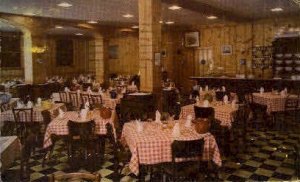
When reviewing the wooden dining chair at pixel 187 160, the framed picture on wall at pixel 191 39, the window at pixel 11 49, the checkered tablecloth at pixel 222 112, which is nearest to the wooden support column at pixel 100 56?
the framed picture on wall at pixel 191 39

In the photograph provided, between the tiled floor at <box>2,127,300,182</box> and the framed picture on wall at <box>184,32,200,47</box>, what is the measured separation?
8.33 meters

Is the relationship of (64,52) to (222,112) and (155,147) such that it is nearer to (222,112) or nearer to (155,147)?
(222,112)

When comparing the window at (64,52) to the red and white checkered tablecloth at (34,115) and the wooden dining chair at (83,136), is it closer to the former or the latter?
the red and white checkered tablecloth at (34,115)

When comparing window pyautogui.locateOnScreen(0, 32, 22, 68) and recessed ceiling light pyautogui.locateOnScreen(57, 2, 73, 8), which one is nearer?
recessed ceiling light pyautogui.locateOnScreen(57, 2, 73, 8)

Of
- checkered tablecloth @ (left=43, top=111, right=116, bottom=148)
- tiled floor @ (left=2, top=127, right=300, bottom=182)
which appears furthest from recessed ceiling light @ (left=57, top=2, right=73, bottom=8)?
checkered tablecloth @ (left=43, top=111, right=116, bottom=148)

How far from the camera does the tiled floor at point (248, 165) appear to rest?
195 inches

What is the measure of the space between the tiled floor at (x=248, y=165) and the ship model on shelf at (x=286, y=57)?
519cm

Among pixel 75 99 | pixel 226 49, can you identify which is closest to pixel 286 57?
pixel 226 49

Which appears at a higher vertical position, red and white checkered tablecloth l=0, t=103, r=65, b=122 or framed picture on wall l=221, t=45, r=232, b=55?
framed picture on wall l=221, t=45, r=232, b=55

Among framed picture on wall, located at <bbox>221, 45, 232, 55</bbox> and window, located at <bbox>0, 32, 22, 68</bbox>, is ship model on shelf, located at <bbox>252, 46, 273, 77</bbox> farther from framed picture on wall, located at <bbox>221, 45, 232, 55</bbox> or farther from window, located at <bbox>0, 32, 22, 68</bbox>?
window, located at <bbox>0, 32, 22, 68</bbox>

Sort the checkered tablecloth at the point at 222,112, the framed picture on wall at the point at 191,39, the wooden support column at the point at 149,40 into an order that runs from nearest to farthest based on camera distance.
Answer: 1. the checkered tablecloth at the point at 222,112
2. the wooden support column at the point at 149,40
3. the framed picture on wall at the point at 191,39

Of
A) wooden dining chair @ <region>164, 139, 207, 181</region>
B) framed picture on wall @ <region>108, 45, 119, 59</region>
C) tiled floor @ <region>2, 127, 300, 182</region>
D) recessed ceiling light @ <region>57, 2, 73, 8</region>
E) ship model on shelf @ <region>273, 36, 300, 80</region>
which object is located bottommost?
tiled floor @ <region>2, 127, 300, 182</region>

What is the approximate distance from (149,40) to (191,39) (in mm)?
8485

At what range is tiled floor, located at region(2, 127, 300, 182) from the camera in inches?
195
